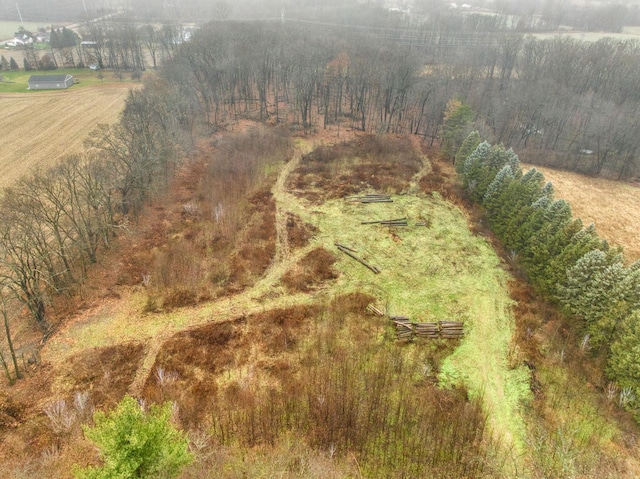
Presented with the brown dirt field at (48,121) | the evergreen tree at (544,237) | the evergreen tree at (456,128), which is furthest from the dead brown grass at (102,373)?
the evergreen tree at (456,128)

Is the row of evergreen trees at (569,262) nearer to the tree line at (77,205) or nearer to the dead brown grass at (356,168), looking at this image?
the dead brown grass at (356,168)

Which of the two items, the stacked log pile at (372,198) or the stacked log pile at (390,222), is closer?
the stacked log pile at (390,222)

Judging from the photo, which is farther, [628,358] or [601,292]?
[601,292]

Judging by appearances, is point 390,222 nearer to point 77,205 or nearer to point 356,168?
point 356,168

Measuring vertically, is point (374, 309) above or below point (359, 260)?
below

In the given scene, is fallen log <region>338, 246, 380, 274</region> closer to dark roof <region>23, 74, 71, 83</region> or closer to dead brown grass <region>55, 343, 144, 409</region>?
dead brown grass <region>55, 343, 144, 409</region>

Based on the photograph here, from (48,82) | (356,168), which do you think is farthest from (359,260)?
(48,82)

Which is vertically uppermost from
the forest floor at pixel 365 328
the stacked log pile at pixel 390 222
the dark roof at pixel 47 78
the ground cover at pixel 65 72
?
the dark roof at pixel 47 78

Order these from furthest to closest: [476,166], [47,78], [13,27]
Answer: [13,27] → [47,78] → [476,166]
